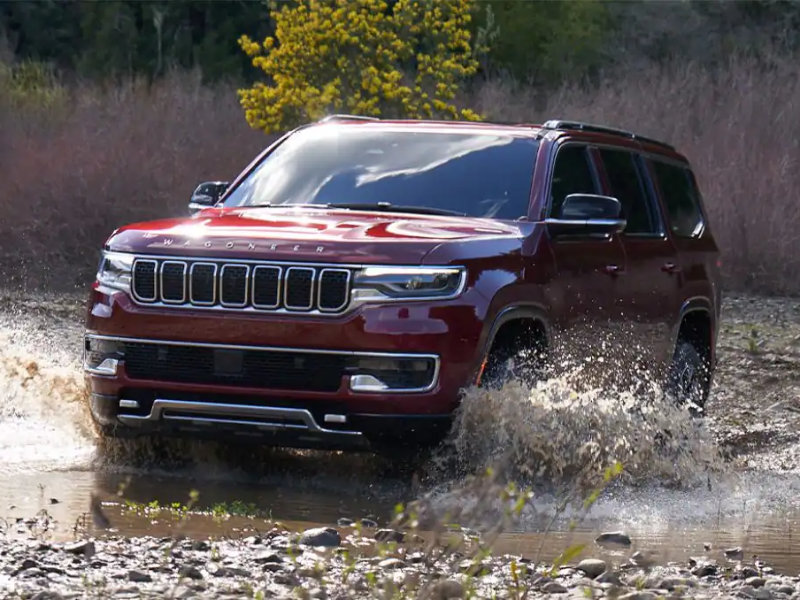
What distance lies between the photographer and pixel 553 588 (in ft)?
17.4

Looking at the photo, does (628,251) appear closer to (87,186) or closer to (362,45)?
(87,186)

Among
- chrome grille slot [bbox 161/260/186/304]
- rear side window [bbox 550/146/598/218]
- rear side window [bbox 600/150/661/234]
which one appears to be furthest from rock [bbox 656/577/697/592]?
rear side window [bbox 600/150/661/234]

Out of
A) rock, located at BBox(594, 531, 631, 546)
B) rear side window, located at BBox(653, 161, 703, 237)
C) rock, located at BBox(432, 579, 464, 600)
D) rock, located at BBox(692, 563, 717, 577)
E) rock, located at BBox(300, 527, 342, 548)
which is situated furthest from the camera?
rear side window, located at BBox(653, 161, 703, 237)

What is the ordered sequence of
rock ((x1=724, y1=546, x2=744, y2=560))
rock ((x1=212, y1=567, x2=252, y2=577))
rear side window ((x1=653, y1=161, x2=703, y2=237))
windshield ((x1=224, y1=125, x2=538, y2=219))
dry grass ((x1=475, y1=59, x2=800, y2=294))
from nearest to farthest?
rock ((x1=212, y1=567, x2=252, y2=577)) → rock ((x1=724, y1=546, x2=744, y2=560)) → windshield ((x1=224, y1=125, x2=538, y2=219)) → rear side window ((x1=653, y1=161, x2=703, y2=237)) → dry grass ((x1=475, y1=59, x2=800, y2=294))

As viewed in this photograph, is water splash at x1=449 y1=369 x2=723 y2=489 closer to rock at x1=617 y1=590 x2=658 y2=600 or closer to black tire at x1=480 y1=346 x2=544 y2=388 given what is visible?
black tire at x1=480 y1=346 x2=544 y2=388

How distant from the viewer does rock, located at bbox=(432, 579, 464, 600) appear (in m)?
4.22

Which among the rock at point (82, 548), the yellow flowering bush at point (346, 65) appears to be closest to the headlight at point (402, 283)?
the rock at point (82, 548)

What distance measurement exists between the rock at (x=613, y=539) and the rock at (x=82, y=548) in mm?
2013

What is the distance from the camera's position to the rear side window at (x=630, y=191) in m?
9.04

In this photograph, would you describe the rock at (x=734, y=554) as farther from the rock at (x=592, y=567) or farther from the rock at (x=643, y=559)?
the rock at (x=592, y=567)

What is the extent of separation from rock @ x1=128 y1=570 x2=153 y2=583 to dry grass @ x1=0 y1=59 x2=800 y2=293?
12.4 m

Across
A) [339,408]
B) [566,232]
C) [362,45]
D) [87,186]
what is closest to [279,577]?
[339,408]

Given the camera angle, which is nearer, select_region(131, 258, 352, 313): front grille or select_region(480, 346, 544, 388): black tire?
select_region(131, 258, 352, 313): front grille

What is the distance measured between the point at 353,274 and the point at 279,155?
1.93m
